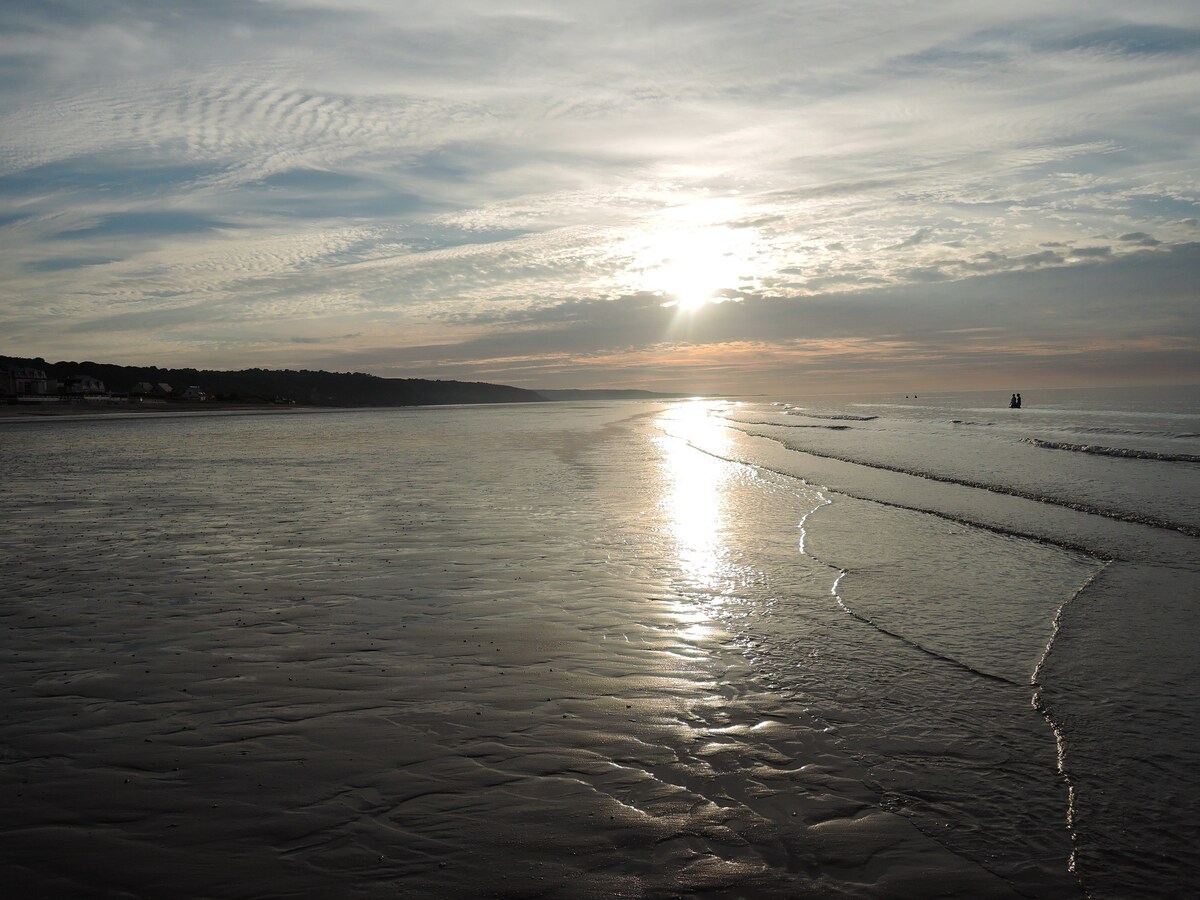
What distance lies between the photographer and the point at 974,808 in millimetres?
5250

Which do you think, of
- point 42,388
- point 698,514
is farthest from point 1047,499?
point 42,388

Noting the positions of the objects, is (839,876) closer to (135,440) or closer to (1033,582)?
(1033,582)

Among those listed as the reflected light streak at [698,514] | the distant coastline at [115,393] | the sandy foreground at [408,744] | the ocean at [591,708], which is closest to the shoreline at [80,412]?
the distant coastline at [115,393]

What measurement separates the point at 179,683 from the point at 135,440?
43.8 m

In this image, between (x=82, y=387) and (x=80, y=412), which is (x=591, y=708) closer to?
(x=80, y=412)

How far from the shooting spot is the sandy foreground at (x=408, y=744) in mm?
4414

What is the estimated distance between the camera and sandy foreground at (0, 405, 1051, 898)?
14.5ft

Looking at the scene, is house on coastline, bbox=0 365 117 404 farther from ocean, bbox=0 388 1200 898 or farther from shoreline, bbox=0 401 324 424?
ocean, bbox=0 388 1200 898

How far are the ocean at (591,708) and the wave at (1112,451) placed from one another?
775 inches

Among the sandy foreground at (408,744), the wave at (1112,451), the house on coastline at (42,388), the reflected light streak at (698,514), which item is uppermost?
the house on coastline at (42,388)

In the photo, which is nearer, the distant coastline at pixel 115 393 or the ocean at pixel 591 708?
the ocean at pixel 591 708

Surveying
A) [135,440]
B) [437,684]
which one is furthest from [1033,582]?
[135,440]

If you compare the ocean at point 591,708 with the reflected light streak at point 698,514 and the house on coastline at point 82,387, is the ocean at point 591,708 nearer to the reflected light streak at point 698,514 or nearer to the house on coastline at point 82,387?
the reflected light streak at point 698,514

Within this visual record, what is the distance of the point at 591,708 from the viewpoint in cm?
680
